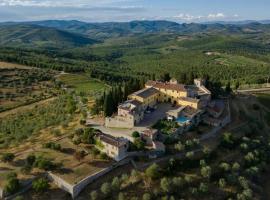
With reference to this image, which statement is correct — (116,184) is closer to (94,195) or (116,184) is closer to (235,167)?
(94,195)

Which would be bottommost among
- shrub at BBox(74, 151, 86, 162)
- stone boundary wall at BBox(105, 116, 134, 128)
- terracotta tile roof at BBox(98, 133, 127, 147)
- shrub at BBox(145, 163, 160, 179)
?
shrub at BBox(145, 163, 160, 179)

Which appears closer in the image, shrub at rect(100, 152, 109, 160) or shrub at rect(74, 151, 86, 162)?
shrub at rect(74, 151, 86, 162)

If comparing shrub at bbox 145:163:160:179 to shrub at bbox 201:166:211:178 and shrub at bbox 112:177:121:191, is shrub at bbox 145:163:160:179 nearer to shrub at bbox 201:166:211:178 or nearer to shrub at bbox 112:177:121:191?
shrub at bbox 112:177:121:191

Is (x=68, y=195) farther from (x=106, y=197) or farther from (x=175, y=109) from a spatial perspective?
(x=175, y=109)

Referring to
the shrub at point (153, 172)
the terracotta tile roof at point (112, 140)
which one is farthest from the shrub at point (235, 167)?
the terracotta tile roof at point (112, 140)

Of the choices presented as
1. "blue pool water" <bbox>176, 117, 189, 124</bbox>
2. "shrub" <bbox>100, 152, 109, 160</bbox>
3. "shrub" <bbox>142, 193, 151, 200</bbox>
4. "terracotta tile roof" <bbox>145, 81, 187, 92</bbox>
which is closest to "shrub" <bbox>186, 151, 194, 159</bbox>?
"blue pool water" <bbox>176, 117, 189, 124</bbox>

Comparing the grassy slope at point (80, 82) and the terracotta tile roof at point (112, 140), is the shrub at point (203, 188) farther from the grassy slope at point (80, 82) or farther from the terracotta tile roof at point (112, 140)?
the grassy slope at point (80, 82)

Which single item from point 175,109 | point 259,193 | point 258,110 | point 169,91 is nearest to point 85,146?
point 175,109
